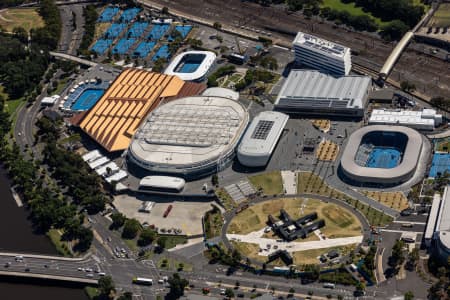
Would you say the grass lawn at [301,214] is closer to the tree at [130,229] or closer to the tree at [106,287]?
the tree at [130,229]

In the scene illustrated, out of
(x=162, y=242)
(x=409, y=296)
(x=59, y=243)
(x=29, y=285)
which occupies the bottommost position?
(x=29, y=285)

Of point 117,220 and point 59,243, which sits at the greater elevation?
point 117,220

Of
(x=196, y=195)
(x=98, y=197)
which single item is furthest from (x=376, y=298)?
(x=98, y=197)

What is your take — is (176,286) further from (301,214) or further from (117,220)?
(301,214)

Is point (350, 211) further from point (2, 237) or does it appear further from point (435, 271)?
point (2, 237)

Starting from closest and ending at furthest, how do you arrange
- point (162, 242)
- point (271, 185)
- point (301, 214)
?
point (162, 242)
point (301, 214)
point (271, 185)

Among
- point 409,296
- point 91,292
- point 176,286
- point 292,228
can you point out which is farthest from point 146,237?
point 409,296

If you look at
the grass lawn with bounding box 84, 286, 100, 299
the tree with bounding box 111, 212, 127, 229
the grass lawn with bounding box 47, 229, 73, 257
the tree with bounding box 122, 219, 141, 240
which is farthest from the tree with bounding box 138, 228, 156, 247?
the grass lawn with bounding box 47, 229, 73, 257
